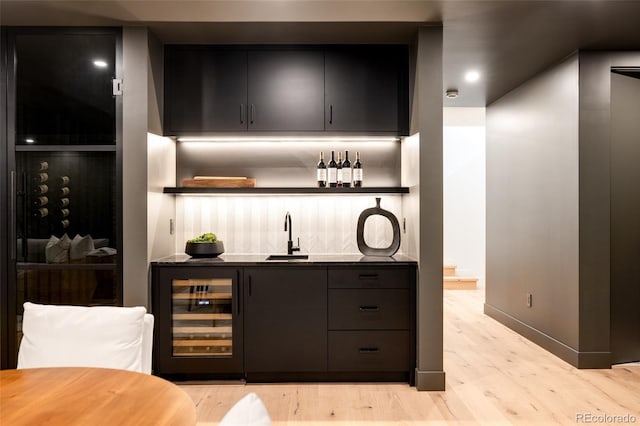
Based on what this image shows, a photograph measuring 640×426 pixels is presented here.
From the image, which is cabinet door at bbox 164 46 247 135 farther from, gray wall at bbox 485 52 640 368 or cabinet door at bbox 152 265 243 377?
gray wall at bbox 485 52 640 368

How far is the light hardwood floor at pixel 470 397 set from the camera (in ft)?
8.96

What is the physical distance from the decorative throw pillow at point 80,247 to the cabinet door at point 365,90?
6.21 feet

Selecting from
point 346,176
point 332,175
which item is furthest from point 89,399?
point 346,176

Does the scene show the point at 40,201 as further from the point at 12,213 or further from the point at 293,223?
the point at 293,223

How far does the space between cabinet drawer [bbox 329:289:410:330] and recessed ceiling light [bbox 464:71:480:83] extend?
219cm

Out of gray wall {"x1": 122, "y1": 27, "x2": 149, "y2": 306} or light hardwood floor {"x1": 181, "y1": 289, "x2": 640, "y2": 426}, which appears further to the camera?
gray wall {"x1": 122, "y1": 27, "x2": 149, "y2": 306}

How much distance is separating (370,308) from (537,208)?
208 cm

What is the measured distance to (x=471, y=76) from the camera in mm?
4289

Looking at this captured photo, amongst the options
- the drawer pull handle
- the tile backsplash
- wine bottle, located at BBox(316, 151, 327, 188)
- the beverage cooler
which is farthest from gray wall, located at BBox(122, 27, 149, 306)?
the drawer pull handle

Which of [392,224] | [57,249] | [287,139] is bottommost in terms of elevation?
[57,249]

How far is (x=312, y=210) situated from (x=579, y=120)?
2.23 m

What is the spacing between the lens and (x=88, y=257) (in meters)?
3.20

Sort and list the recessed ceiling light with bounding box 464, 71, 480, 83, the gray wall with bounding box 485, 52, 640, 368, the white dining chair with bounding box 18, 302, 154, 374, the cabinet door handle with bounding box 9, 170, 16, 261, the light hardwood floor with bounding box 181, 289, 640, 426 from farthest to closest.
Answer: the recessed ceiling light with bounding box 464, 71, 480, 83 → the gray wall with bounding box 485, 52, 640, 368 → the cabinet door handle with bounding box 9, 170, 16, 261 → the light hardwood floor with bounding box 181, 289, 640, 426 → the white dining chair with bounding box 18, 302, 154, 374

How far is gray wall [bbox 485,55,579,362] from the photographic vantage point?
12.3ft
